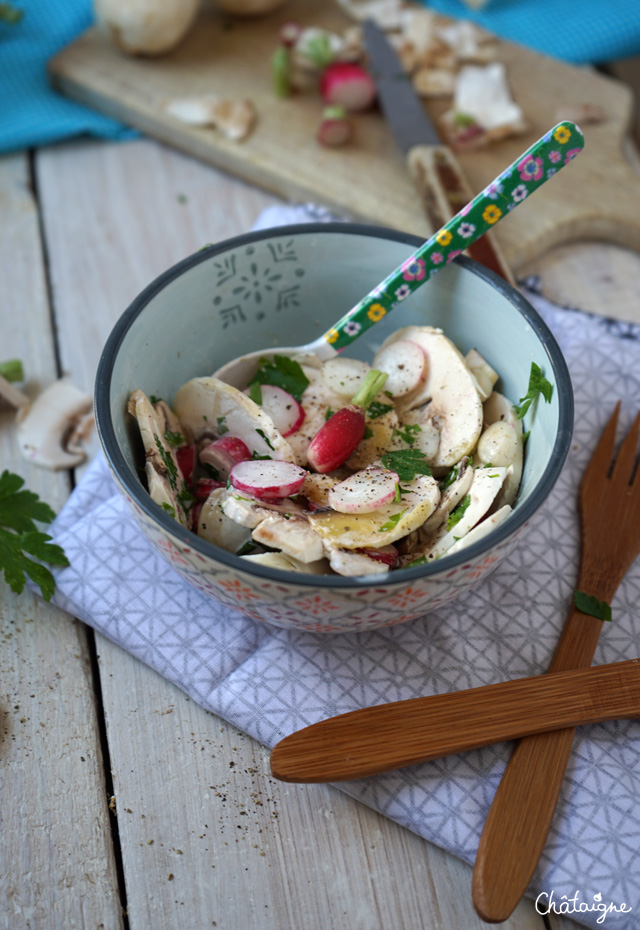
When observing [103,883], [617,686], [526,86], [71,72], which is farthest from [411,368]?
[71,72]

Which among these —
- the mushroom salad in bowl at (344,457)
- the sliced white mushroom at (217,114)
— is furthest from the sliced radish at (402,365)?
the sliced white mushroom at (217,114)

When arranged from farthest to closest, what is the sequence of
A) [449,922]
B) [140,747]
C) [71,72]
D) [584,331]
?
[71,72] < [584,331] < [140,747] < [449,922]

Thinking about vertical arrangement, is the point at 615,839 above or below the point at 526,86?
below

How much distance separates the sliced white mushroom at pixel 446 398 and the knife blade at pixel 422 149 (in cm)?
25

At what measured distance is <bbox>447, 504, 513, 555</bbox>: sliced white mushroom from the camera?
86cm

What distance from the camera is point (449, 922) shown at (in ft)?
2.74

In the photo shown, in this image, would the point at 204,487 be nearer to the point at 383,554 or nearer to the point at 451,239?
the point at 383,554

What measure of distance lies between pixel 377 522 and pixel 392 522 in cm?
2

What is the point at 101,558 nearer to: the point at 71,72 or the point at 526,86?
the point at 71,72

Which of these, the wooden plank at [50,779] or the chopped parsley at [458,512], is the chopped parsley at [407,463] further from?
the wooden plank at [50,779]

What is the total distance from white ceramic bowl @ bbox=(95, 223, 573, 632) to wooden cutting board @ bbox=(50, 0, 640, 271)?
0.43 meters

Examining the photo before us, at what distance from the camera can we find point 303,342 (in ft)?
4.05

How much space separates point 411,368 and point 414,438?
103 mm

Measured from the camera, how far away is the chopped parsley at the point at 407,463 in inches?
38.7
